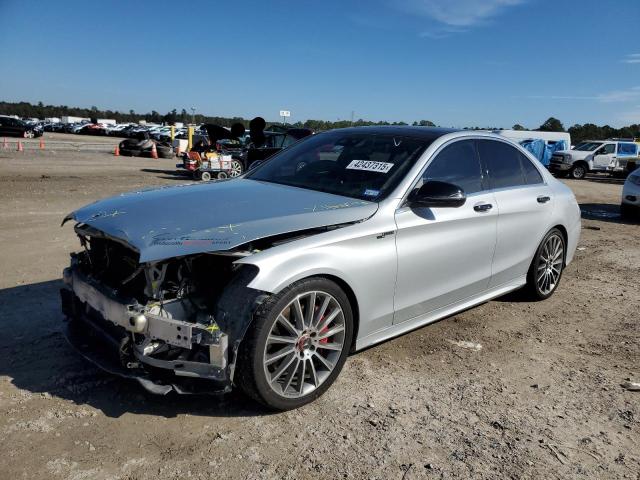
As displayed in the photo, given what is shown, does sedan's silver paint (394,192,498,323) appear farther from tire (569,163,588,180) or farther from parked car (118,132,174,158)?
parked car (118,132,174,158)

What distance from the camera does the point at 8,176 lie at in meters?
14.0

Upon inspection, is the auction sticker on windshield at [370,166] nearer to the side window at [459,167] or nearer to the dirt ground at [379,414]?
the side window at [459,167]

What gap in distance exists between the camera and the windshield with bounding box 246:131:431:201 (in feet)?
12.2

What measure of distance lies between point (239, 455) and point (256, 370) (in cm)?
44

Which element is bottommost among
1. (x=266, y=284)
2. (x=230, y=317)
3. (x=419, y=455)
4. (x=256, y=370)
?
(x=419, y=455)

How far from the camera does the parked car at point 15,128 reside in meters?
37.3

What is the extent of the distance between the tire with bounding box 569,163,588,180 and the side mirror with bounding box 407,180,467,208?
991 inches

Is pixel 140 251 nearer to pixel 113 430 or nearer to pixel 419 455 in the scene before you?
pixel 113 430

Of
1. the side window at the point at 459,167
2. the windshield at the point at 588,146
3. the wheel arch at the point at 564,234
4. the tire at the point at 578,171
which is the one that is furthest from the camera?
the windshield at the point at 588,146

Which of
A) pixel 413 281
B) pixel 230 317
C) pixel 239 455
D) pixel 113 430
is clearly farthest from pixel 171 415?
pixel 413 281

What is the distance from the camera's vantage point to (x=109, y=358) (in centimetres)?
309

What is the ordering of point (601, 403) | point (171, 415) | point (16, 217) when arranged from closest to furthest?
point (171, 415)
point (601, 403)
point (16, 217)

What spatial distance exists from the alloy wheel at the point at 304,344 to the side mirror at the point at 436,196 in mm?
991

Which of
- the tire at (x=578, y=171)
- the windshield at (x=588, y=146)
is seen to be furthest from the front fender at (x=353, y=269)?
the windshield at (x=588, y=146)
